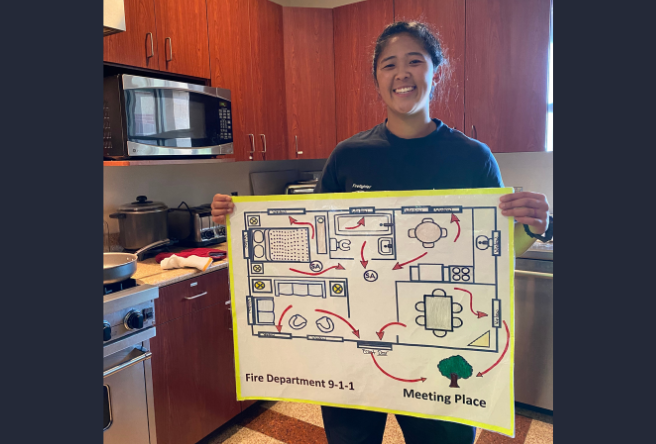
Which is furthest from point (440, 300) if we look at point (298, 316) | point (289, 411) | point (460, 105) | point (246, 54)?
point (246, 54)

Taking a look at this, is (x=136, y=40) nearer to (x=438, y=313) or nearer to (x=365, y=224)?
(x=365, y=224)

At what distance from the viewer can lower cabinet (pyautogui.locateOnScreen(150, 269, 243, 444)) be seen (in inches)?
79.9

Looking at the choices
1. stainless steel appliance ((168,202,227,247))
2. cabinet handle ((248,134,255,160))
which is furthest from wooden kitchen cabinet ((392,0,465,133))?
stainless steel appliance ((168,202,227,247))

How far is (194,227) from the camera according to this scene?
2541 millimetres

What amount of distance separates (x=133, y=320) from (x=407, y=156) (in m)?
1.27

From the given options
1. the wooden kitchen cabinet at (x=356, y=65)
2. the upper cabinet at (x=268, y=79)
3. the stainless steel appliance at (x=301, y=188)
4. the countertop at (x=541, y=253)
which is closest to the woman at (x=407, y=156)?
the countertop at (x=541, y=253)

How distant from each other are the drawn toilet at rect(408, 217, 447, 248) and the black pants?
51cm

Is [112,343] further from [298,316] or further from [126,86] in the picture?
[126,86]

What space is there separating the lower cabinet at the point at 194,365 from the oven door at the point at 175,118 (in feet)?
2.18

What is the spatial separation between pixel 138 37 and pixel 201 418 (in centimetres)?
184

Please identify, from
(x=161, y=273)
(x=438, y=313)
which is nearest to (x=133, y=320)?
(x=161, y=273)

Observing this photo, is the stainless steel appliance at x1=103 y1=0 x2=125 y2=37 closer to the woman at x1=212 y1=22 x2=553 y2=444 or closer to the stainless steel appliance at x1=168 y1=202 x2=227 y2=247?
the woman at x1=212 y1=22 x2=553 y2=444

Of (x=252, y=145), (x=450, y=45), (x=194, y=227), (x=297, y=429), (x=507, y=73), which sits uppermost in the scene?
(x=450, y=45)

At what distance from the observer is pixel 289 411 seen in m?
2.59
